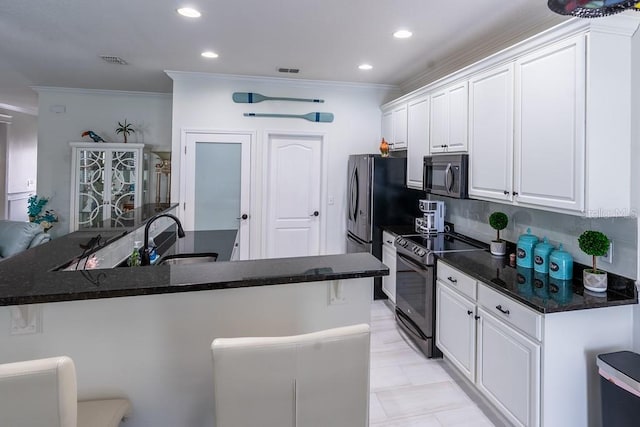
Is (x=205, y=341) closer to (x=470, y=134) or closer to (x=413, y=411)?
(x=413, y=411)

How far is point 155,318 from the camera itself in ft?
4.49

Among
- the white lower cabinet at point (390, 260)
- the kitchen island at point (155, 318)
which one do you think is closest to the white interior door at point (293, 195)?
the white lower cabinet at point (390, 260)

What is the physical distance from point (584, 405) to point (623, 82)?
1.72 meters

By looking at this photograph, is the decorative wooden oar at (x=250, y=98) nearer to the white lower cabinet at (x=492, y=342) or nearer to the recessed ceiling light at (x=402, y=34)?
the recessed ceiling light at (x=402, y=34)

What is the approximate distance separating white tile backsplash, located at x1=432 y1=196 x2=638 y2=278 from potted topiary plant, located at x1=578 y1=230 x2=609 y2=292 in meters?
0.11

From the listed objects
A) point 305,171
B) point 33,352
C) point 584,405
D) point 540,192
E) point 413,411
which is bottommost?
point 413,411

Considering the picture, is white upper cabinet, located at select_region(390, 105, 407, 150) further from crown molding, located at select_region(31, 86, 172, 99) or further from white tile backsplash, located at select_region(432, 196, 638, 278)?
crown molding, located at select_region(31, 86, 172, 99)

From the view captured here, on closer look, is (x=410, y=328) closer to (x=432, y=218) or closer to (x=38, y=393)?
(x=432, y=218)

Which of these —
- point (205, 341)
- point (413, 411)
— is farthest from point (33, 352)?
point (413, 411)

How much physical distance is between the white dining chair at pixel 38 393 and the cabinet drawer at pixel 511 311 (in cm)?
196

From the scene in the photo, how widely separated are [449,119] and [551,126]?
112 cm

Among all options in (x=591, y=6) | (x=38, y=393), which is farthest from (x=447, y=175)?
(x=38, y=393)

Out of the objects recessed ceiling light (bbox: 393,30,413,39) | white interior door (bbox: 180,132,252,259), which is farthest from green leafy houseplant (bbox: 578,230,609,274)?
white interior door (bbox: 180,132,252,259)

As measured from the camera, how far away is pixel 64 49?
137 inches
